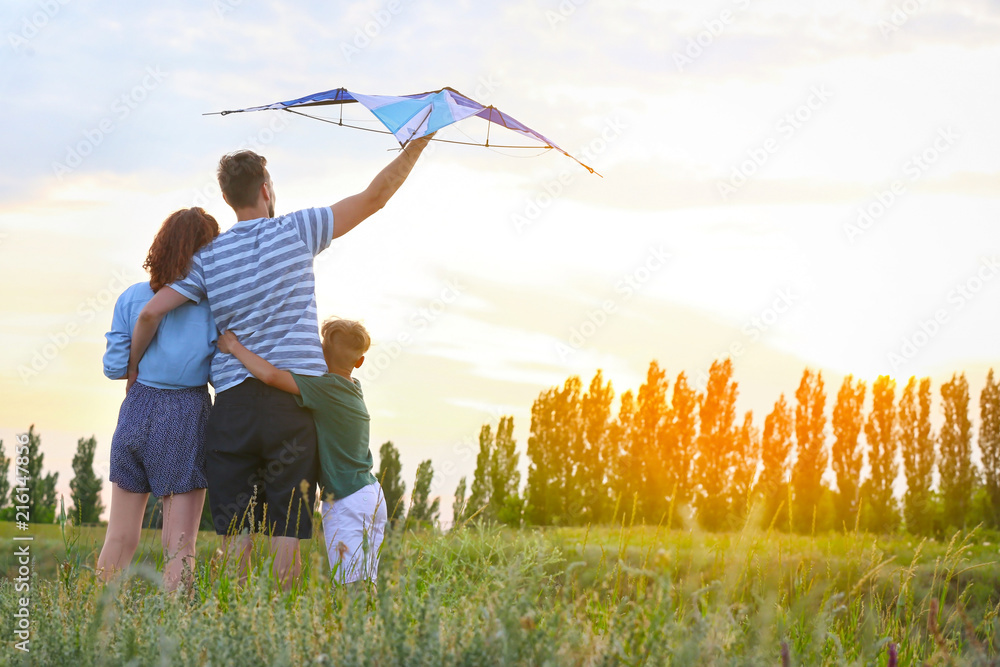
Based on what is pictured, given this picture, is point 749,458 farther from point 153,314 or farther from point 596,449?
point 153,314

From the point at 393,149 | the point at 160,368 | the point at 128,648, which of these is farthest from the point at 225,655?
the point at 393,149

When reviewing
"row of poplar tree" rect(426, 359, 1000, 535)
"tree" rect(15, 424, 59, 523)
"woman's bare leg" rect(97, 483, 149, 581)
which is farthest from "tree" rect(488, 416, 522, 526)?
"woman's bare leg" rect(97, 483, 149, 581)

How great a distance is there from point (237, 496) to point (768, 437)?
72.6 ft

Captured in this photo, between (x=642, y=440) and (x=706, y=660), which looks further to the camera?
(x=642, y=440)

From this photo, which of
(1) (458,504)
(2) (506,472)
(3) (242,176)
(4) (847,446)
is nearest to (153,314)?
(3) (242,176)

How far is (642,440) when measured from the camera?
76.8ft

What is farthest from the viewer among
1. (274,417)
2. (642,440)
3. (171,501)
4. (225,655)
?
(642,440)

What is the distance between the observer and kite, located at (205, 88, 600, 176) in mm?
3557

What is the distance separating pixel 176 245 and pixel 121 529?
1327 millimetres

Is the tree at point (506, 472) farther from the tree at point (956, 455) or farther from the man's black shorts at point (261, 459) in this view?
the man's black shorts at point (261, 459)

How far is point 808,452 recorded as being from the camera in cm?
2341

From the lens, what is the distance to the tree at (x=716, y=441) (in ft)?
73.0

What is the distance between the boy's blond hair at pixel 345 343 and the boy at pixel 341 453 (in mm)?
84

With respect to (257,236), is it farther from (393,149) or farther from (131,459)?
(131,459)
